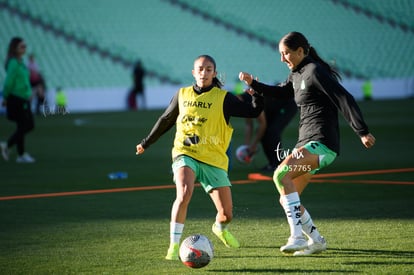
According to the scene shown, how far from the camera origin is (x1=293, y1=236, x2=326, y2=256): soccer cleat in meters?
7.24

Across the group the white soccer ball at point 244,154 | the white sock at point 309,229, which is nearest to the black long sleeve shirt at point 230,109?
the white sock at point 309,229

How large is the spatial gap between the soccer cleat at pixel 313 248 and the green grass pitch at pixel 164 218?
9 centimetres

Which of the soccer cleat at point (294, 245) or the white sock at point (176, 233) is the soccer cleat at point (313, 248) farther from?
the white sock at point (176, 233)

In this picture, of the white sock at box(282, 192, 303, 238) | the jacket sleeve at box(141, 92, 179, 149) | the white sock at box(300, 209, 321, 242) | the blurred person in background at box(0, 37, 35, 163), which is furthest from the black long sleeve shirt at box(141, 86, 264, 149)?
the blurred person in background at box(0, 37, 35, 163)

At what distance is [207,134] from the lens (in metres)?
7.62

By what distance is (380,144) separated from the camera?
1895 cm

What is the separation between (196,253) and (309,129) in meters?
1.60

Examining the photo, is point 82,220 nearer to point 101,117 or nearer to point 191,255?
point 191,255

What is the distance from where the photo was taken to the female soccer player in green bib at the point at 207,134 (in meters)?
7.60

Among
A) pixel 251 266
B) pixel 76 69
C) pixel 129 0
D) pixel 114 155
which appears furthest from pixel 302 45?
pixel 129 0

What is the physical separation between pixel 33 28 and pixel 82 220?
104 feet

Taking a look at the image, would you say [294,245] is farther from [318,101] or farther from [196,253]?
[318,101]

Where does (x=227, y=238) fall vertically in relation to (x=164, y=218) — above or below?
above

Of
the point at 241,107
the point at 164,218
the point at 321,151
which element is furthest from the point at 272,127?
the point at 321,151
